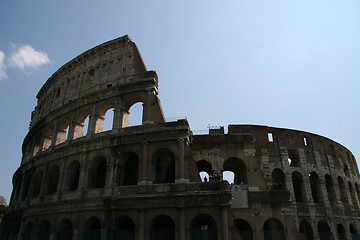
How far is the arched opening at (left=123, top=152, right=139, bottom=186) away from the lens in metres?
18.2

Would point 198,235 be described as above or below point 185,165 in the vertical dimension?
below

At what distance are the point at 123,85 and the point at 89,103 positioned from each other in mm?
3376

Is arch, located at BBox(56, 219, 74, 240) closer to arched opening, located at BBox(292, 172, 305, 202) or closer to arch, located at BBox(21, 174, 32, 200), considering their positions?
arch, located at BBox(21, 174, 32, 200)

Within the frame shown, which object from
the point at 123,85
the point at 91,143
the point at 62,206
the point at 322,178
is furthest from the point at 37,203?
the point at 322,178

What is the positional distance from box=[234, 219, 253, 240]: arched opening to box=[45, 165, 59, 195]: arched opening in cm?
1424

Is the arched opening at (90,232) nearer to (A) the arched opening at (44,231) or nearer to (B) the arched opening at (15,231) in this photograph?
(A) the arched opening at (44,231)

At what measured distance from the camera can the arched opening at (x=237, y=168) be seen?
18.0m

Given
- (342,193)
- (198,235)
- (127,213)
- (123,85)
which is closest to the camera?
(198,235)

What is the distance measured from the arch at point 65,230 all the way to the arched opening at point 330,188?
2016cm

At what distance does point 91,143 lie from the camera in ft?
61.2

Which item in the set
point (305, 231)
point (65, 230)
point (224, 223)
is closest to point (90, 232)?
point (65, 230)

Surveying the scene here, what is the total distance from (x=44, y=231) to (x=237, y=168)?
1467cm

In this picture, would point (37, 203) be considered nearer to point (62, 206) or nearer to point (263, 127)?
point (62, 206)

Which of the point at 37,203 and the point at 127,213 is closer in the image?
the point at 127,213
